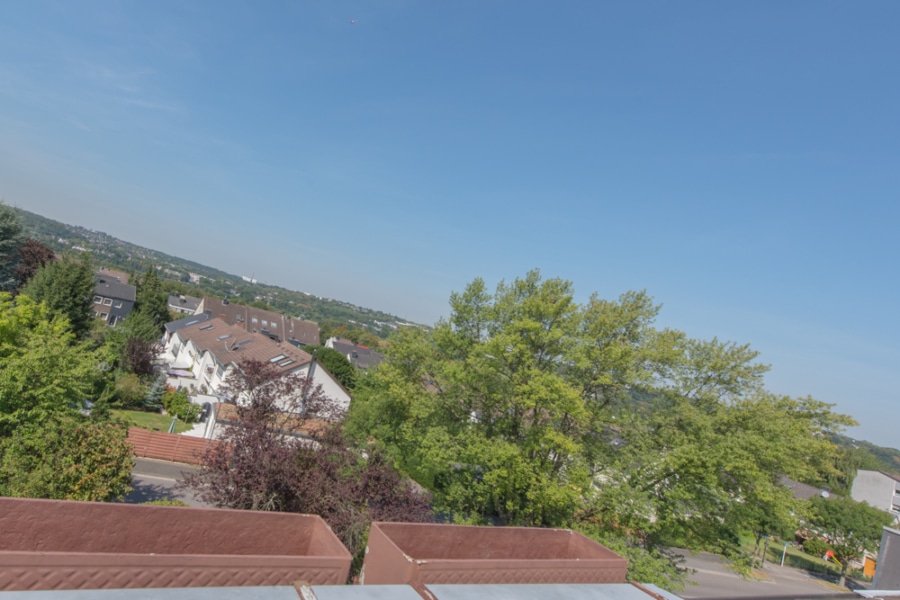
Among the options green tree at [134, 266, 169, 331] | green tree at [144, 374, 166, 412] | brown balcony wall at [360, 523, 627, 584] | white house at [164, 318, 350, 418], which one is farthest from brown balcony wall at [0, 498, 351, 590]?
green tree at [134, 266, 169, 331]

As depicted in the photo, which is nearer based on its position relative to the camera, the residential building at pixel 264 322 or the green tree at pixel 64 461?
the green tree at pixel 64 461

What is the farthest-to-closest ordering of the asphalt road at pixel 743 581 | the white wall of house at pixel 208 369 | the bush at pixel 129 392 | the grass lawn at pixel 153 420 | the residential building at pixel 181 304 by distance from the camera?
the residential building at pixel 181 304 < the white wall of house at pixel 208 369 < the bush at pixel 129 392 < the grass lawn at pixel 153 420 < the asphalt road at pixel 743 581

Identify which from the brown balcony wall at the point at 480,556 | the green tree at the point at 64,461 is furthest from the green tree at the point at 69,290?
the brown balcony wall at the point at 480,556

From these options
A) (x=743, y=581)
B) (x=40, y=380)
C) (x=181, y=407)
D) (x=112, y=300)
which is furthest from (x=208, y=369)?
(x=112, y=300)

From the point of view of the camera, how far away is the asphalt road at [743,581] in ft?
87.4

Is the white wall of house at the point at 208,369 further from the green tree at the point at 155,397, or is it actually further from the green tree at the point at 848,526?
the green tree at the point at 848,526

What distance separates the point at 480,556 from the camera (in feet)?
19.1

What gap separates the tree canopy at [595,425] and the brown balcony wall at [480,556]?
9.81 metres

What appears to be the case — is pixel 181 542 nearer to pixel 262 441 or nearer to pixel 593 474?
pixel 262 441

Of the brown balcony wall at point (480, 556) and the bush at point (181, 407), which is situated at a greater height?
the brown balcony wall at point (480, 556)

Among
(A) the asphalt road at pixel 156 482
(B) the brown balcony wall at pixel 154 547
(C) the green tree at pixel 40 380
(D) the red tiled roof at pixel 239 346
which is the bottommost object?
(A) the asphalt road at pixel 156 482

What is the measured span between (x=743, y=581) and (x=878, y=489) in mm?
36365

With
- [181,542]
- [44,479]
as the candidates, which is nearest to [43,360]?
[44,479]

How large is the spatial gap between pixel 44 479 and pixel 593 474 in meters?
16.2
